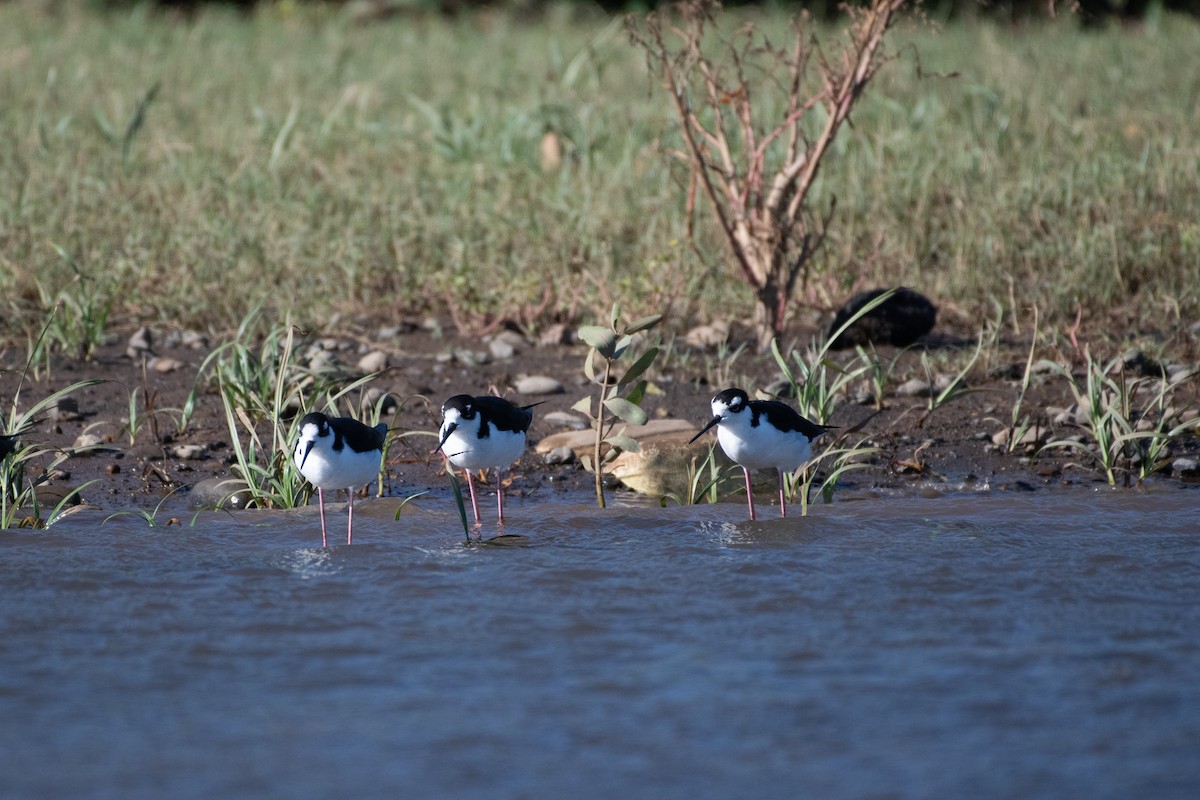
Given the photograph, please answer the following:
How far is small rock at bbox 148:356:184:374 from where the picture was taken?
7.17 m

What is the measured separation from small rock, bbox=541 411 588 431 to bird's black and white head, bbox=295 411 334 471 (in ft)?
5.95

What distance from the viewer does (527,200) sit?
8883 millimetres

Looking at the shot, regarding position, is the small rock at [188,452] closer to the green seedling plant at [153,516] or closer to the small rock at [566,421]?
the green seedling plant at [153,516]

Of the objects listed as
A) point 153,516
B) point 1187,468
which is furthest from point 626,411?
point 1187,468

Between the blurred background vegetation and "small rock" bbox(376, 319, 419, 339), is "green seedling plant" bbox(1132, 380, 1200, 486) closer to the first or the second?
"small rock" bbox(376, 319, 419, 339)

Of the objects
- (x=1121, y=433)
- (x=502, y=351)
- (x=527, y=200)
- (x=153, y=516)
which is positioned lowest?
(x=153, y=516)

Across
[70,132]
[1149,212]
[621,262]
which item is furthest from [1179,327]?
[70,132]

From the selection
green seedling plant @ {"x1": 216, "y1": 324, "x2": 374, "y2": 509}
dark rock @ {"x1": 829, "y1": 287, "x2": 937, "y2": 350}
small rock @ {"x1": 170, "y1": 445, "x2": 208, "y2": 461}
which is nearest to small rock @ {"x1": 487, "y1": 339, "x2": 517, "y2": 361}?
green seedling plant @ {"x1": 216, "y1": 324, "x2": 374, "y2": 509}

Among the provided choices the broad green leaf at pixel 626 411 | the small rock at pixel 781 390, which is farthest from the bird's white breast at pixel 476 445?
the small rock at pixel 781 390

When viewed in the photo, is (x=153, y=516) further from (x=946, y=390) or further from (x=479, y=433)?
(x=946, y=390)

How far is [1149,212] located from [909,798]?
20.3 feet

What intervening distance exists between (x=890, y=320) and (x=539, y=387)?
189 cm

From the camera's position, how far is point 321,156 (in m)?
9.87

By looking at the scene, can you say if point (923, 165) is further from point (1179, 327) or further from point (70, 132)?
point (70, 132)
